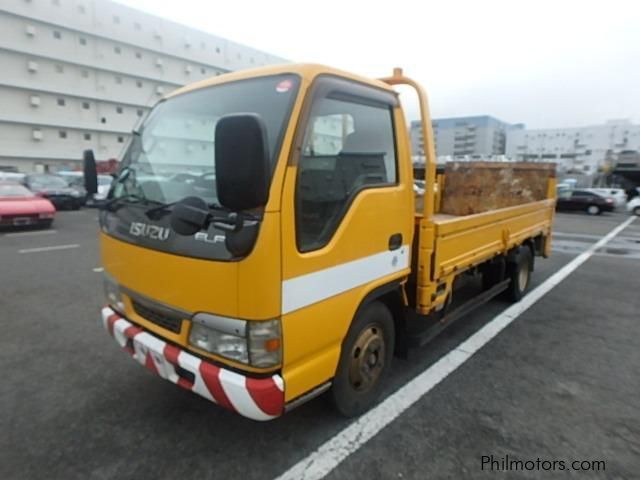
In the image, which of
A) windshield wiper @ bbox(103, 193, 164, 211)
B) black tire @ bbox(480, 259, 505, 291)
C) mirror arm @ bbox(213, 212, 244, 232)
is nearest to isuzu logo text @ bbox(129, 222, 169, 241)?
windshield wiper @ bbox(103, 193, 164, 211)

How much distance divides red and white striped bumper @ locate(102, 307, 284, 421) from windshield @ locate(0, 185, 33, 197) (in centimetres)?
1188

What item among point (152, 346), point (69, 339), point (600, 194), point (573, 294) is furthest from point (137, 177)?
point (600, 194)

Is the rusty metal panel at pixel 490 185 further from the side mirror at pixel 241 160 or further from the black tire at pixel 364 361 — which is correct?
the side mirror at pixel 241 160

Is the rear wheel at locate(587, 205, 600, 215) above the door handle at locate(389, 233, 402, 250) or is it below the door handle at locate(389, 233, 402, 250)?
below

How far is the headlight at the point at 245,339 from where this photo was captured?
6.14 feet

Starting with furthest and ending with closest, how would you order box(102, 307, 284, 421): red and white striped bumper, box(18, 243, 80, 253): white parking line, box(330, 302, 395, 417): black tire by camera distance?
1. box(18, 243, 80, 253): white parking line
2. box(330, 302, 395, 417): black tire
3. box(102, 307, 284, 421): red and white striped bumper

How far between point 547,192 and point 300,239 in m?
5.19

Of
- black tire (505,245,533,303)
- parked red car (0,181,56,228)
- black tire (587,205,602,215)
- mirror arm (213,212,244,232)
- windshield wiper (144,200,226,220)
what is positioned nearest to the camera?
mirror arm (213,212,244,232)

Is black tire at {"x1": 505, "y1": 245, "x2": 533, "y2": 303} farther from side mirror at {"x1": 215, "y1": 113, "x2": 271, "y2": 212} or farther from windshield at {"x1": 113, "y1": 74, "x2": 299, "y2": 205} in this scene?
side mirror at {"x1": 215, "y1": 113, "x2": 271, "y2": 212}

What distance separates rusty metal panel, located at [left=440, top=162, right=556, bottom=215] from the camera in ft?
18.2

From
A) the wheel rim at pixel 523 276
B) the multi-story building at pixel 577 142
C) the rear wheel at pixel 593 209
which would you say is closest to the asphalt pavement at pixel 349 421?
the wheel rim at pixel 523 276

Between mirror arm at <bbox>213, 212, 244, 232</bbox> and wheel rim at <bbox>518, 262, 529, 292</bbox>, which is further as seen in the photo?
wheel rim at <bbox>518, 262, 529, 292</bbox>

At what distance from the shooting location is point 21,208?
34.6 feet

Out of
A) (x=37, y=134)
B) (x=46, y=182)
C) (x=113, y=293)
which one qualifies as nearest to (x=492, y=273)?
(x=113, y=293)
